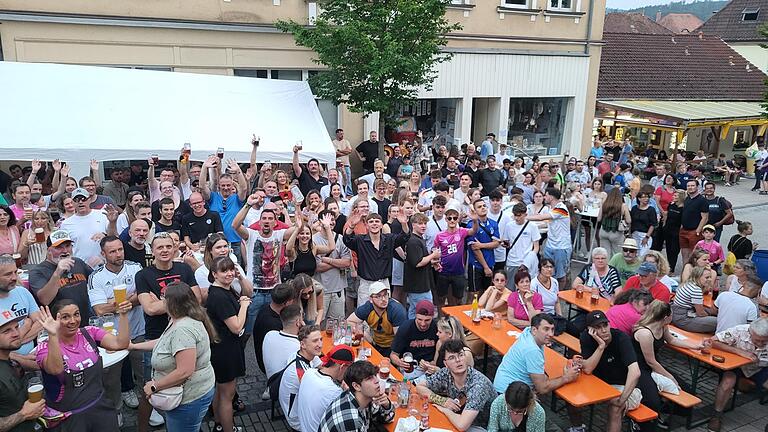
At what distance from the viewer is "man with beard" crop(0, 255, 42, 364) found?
421 cm

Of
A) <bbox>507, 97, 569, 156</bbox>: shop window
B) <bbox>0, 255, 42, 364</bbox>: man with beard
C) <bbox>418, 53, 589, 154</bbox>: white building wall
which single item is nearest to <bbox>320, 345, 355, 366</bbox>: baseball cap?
<bbox>0, 255, 42, 364</bbox>: man with beard

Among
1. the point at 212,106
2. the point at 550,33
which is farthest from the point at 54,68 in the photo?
the point at 550,33

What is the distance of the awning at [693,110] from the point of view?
19.5 m

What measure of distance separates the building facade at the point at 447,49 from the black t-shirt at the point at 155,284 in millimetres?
8978

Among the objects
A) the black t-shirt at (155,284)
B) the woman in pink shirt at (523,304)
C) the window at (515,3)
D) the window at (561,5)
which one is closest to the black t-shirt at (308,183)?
the woman in pink shirt at (523,304)

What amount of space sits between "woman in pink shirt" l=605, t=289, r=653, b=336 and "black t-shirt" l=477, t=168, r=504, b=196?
5775mm

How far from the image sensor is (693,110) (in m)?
21.0

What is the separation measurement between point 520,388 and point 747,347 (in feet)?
10.5

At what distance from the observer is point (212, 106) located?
34.7ft

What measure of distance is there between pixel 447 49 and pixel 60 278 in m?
12.7

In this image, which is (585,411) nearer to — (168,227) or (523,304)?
(523,304)

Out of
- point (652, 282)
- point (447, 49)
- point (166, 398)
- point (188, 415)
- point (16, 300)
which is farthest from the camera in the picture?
point (447, 49)

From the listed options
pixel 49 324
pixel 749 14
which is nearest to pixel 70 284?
pixel 49 324

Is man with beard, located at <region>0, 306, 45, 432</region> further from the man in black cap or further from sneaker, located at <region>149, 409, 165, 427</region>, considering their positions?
the man in black cap
